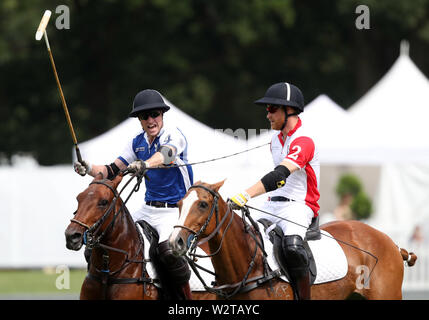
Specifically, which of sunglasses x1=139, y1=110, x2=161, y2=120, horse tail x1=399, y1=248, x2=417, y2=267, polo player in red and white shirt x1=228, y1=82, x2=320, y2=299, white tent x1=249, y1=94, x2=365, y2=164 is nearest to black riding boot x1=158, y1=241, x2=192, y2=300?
polo player in red and white shirt x1=228, y1=82, x2=320, y2=299

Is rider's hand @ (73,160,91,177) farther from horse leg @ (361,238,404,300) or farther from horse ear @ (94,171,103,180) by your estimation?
horse leg @ (361,238,404,300)

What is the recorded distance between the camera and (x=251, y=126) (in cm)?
3325

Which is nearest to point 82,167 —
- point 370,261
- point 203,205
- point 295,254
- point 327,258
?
point 203,205

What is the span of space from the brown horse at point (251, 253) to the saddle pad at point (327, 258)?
68 millimetres

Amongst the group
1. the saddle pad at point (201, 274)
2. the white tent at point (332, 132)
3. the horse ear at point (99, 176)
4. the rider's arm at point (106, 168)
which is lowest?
the saddle pad at point (201, 274)

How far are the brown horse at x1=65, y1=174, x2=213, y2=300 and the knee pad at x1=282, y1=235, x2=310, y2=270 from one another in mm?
1213

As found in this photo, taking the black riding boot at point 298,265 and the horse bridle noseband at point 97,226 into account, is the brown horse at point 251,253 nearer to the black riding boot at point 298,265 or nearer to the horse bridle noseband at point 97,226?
the black riding boot at point 298,265

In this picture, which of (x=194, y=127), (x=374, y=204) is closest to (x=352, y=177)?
(x=374, y=204)

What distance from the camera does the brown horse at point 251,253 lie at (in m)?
6.88

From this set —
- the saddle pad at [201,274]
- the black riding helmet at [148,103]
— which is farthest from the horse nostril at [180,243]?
the black riding helmet at [148,103]

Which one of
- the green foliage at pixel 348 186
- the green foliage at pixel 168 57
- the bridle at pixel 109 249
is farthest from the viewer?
the green foliage at pixel 168 57

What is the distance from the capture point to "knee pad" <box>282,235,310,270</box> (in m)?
7.47

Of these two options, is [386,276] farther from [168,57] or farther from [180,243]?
[168,57]
